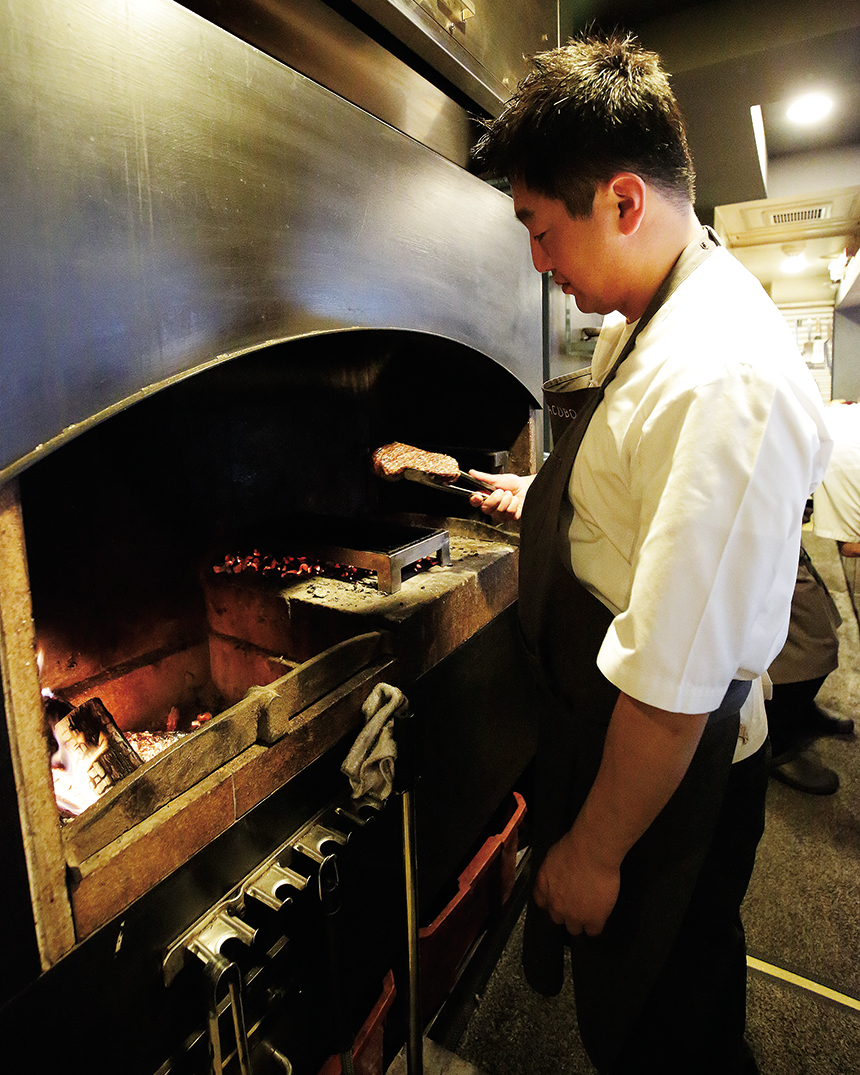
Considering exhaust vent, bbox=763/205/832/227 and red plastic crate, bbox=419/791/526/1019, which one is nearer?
red plastic crate, bbox=419/791/526/1019

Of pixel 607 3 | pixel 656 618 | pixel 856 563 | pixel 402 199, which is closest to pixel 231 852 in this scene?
pixel 656 618

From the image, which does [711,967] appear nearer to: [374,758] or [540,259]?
[374,758]

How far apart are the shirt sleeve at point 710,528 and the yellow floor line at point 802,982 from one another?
6.06 ft

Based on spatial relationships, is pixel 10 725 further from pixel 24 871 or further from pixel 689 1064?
pixel 689 1064

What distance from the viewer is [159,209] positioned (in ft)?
3.38

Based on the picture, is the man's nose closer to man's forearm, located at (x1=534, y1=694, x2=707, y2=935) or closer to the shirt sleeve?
the shirt sleeve

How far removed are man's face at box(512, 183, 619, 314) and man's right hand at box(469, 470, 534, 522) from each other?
0.87 meters

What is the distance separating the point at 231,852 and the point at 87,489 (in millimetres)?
1120

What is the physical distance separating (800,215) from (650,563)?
7019 millimetres

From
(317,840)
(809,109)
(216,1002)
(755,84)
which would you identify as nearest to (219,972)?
(216,1002)

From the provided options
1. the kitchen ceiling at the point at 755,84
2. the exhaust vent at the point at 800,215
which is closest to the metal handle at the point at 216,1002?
the kitchen ceiling at the point at 755,84

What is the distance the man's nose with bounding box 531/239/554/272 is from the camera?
1368 mm

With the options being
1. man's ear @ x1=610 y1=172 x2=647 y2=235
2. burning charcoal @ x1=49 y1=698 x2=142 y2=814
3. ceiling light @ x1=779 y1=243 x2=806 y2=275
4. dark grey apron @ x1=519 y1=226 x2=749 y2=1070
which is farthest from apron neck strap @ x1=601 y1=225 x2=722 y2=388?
ceiling light @ x1=779 y1=243 x2=806 y2=275

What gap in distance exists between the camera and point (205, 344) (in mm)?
1121
